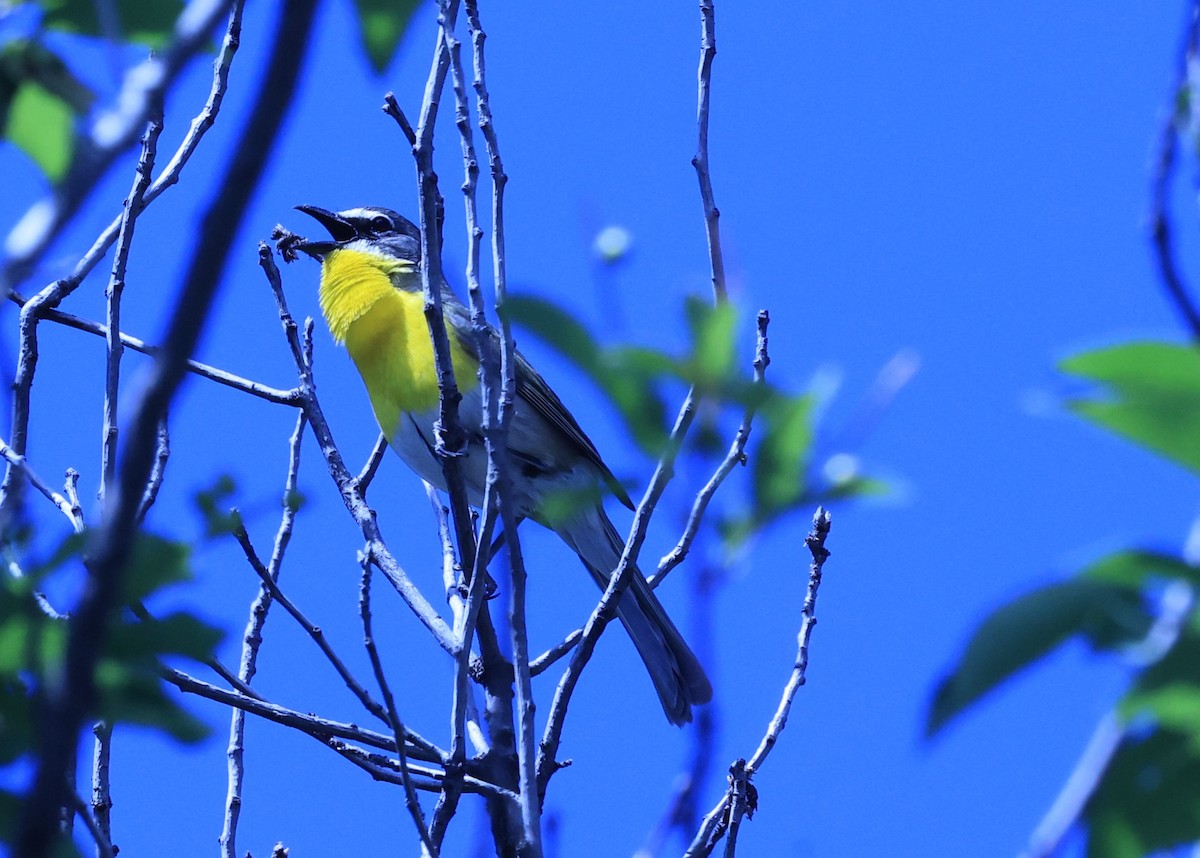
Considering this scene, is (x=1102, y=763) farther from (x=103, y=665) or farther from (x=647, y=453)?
(x=103, y=665)

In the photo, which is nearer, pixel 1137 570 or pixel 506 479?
pixel 1137 570

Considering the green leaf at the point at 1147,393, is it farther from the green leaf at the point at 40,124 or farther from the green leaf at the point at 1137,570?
the green leaf at the point at 40,124

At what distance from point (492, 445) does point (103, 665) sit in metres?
1.32

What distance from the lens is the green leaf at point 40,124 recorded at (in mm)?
1814

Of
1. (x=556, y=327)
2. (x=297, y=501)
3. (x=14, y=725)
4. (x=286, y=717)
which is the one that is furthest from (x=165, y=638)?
(x=286, y=717)

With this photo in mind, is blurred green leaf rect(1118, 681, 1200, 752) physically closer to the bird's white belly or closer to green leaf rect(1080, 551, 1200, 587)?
green leaf rect(1080, 551, 1200, 587)

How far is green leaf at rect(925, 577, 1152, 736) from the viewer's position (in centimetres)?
126

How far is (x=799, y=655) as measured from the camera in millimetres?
3750

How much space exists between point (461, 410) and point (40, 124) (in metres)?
4.42

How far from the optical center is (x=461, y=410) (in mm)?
6234

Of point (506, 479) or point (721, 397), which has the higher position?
point (506, 479)

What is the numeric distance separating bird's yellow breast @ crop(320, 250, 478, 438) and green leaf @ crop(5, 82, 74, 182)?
4275 millimetres

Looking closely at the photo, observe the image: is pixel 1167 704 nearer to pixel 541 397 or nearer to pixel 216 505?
pixel 216 505

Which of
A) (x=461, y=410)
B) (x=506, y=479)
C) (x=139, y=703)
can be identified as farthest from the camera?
(x=461, y=410)
